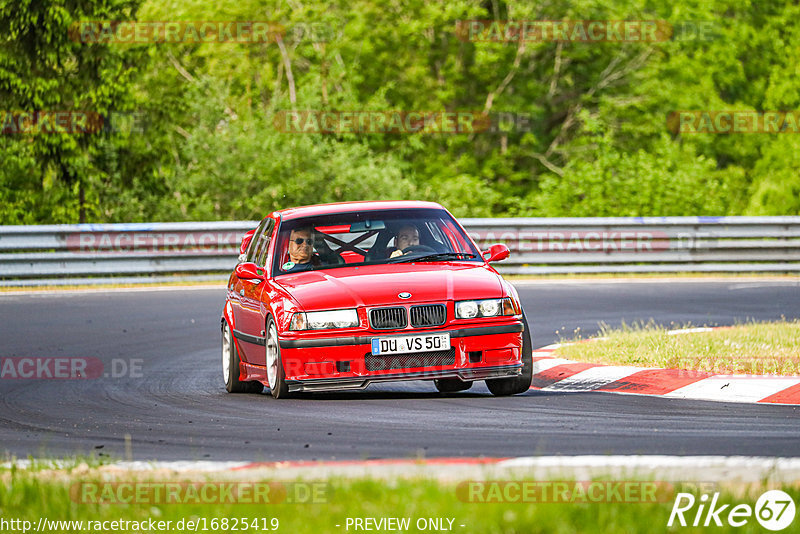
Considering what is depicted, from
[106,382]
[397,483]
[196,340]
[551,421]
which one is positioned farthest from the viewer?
[196,340]

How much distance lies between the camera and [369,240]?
10.6 meters

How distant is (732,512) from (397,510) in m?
1.19

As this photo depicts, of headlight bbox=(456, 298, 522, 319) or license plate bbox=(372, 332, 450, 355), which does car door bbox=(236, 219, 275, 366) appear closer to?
license plate bbox=(372, 332, 450, 355)

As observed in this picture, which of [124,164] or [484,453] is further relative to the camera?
[124,164]

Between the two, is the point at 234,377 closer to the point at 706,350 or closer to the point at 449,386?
the point at 449,386

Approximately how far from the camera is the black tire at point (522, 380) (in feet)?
31.6

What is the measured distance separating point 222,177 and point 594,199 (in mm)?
7911

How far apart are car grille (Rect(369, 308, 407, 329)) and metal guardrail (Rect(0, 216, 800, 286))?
12.1 meters

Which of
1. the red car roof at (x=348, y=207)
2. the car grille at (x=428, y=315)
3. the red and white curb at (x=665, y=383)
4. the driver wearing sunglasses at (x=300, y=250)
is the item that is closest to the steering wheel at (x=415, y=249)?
the red car roof at (x=348, y=207)

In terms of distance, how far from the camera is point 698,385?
9.78 metres

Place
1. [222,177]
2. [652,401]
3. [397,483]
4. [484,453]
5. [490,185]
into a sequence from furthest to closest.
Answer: [490,185]
[222,177]
[652,401]
[484,453]
[397,483]

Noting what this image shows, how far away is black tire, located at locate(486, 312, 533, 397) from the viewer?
9.62 metres

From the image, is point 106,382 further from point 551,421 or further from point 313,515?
point 313,515

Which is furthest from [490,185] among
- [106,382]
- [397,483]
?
[397,483]
